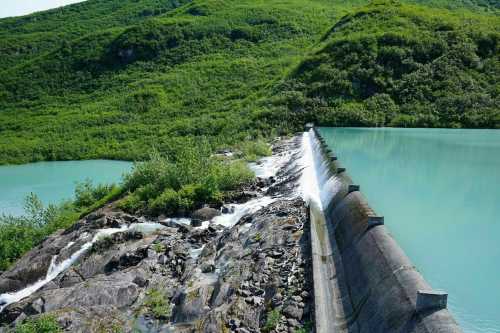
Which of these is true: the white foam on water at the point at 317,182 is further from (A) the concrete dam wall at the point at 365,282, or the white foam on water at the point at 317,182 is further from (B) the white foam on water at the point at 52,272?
(B) the white foam on water at the point at 52,272

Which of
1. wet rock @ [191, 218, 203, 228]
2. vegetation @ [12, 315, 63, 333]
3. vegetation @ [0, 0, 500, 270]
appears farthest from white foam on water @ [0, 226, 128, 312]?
vegetation @ [12, 315, 63, 333]

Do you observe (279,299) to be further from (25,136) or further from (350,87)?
(25,136)

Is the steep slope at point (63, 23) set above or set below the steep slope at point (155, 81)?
above

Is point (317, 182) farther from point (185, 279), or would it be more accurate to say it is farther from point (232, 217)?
point (185, 279)

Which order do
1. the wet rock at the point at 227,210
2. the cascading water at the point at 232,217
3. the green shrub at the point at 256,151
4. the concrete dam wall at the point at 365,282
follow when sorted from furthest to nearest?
1. the green shrub at the point at 256,151
2. the wet rock at the point at 227,210
3. the cascading water at the point at 232,217
4. the concrete dam wall at the point at 365,282

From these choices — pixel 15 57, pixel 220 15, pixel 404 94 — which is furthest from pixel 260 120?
pixel 15 57

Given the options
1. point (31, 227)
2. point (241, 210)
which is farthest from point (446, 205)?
point (31, 227)

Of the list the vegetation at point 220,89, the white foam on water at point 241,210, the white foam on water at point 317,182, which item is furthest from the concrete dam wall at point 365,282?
the vegetation at point 220,89
